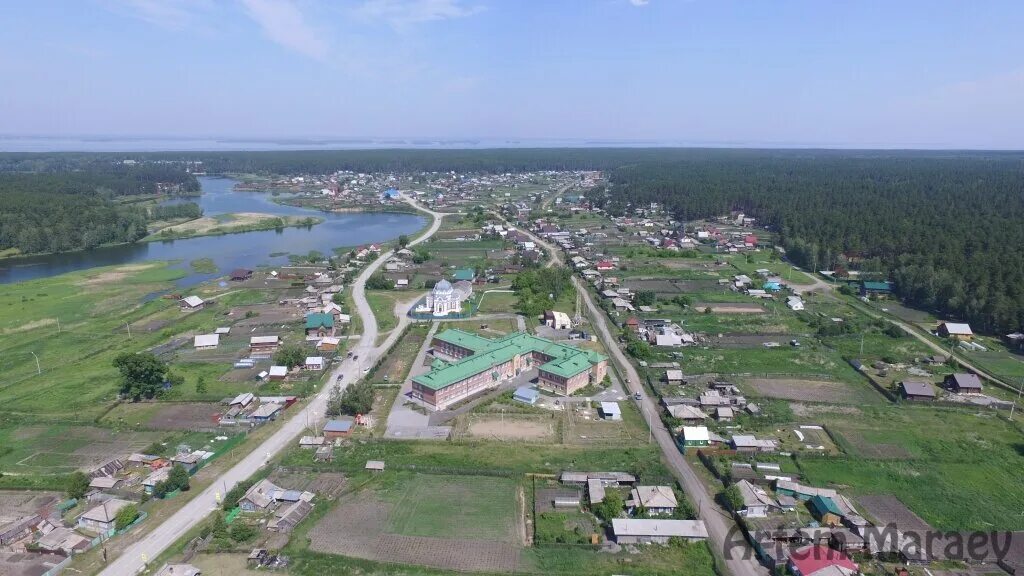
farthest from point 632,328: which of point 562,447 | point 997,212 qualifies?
point 997,212

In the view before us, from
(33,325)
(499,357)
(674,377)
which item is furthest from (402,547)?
(33,325)

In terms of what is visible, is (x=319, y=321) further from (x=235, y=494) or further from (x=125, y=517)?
(x=125, y=517)

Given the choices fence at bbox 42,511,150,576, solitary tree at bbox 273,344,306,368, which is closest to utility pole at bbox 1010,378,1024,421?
solitary tree at bbox 273,344,306,368

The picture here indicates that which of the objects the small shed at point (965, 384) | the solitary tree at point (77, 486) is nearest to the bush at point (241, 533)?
the solitary tree at point (77, 486)

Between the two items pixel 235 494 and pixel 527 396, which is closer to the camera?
pixel 235 494

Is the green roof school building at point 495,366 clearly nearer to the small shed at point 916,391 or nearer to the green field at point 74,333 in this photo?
the small shed at point 916,391

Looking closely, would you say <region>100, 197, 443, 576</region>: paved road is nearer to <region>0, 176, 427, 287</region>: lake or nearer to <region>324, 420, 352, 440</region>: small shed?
<region>324, 420, 352, 440</region>: small shed
